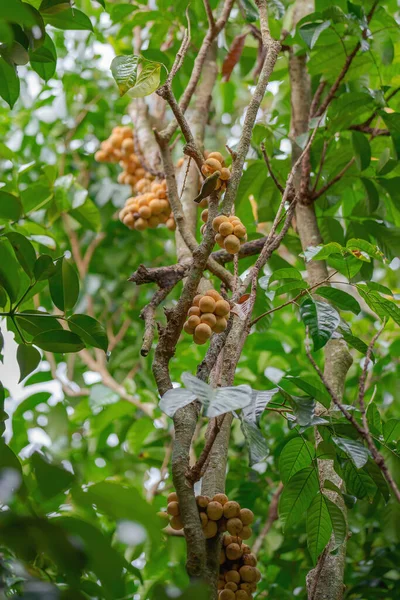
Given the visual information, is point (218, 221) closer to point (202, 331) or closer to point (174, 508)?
point (202, 331)

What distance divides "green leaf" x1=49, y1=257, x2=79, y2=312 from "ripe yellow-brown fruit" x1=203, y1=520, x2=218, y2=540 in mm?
346

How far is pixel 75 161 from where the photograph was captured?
2588 millimetres

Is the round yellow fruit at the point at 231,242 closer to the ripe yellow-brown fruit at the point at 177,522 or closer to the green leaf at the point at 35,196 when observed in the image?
the ripe yellow-brown fruit at the point at 177,522

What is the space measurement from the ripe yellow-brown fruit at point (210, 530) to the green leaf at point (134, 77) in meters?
0.58

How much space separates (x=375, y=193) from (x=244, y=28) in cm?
75

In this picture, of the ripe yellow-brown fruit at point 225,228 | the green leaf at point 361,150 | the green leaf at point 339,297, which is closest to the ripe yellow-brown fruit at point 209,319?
the ripe yellow-brown fruit at point 225,228

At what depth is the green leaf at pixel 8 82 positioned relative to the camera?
38.2 inches

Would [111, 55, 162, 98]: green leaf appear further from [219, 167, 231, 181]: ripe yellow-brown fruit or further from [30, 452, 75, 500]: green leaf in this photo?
[30, 452, 75, 500]: green leaf

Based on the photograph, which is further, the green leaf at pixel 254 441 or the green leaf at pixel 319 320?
the green leaf at pixel 319 320

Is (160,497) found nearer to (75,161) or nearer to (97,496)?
(97,496)

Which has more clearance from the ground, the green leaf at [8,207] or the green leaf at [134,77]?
the green leaf at [134,77]

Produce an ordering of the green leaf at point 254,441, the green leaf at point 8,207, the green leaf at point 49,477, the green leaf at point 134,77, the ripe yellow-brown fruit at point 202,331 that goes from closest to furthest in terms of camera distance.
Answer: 1. the green leaf at point 49,477
2. the green leaf at point 254,441
3. the ripe yellow-brown fruit at point 202,331
4. the green leaf at point 134,77
5. the green leaf at point 8,207

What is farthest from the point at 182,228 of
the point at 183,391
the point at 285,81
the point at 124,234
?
the point at 124,234

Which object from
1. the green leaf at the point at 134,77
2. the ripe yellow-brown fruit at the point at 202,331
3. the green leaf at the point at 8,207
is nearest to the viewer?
the ripe yellow-brown fruit at the point at 202,331
